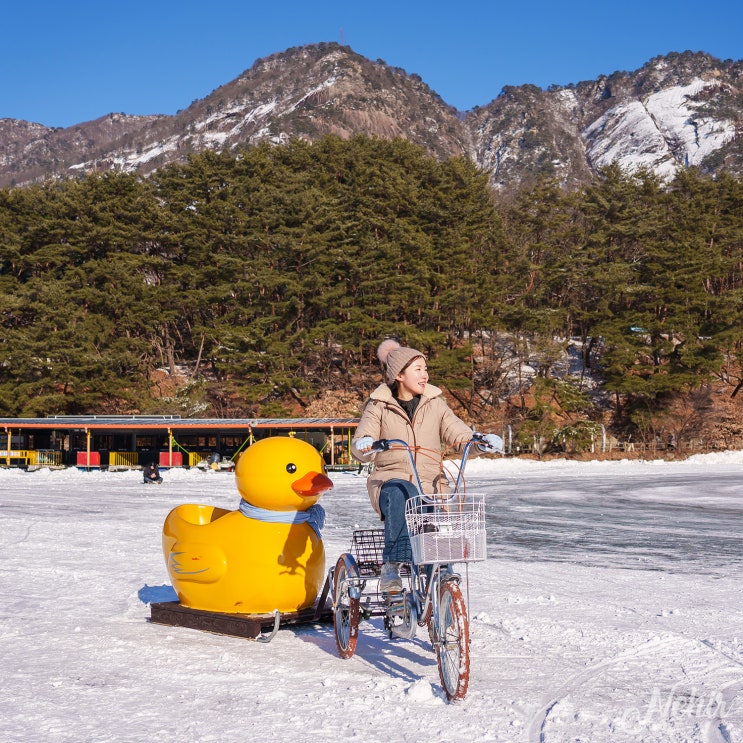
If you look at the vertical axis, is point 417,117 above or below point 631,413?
above

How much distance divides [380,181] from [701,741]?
50516 mm

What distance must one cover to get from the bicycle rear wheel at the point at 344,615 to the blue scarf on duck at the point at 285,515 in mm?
635

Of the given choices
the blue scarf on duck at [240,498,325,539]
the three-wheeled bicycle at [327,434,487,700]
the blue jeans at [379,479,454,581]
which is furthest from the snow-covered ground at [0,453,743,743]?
the blue scarf on duck at [240,498,325,539]

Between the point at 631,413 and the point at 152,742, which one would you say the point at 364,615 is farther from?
the point at 631,413

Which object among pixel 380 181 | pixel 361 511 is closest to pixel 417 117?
pixel 380 181

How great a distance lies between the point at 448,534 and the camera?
4730 millimetres

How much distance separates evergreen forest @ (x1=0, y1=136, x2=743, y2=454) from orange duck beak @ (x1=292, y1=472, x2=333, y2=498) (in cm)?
3903

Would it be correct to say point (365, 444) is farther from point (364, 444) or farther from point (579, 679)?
point (579, 679)

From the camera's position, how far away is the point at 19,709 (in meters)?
4.50

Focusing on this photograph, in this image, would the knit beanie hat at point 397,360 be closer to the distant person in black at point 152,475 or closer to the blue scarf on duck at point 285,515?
the blue scarf on duck at point 285,515

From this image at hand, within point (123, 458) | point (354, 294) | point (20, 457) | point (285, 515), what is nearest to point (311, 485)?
point (285, 515)

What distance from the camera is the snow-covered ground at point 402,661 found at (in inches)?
166

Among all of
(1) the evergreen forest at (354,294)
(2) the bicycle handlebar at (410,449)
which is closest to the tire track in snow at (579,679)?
(2) the bicycle handlebar at (410,449)

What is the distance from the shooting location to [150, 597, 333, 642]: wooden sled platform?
6.21 metres
